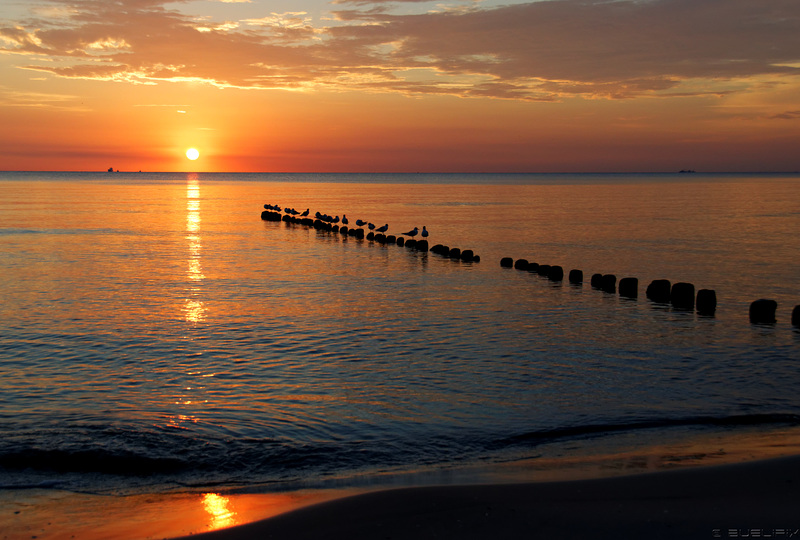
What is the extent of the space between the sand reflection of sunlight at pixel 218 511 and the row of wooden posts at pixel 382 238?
76.1 ft

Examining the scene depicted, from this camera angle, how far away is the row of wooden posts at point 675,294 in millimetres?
17422

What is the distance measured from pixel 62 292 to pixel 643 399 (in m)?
17.6

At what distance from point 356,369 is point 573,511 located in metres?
6.90

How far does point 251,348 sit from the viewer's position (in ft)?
47.9

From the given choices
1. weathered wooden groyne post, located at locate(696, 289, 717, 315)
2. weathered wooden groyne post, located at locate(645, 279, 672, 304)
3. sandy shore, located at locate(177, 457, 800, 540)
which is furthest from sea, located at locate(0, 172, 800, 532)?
sandy shore, located at locate(177, 457, 800, 540)

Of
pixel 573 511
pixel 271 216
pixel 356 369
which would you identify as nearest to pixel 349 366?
pixel 356 369

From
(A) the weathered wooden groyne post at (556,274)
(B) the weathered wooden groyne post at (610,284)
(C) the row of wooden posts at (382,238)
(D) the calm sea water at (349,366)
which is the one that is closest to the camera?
(D) the calm sea water at (349,366)

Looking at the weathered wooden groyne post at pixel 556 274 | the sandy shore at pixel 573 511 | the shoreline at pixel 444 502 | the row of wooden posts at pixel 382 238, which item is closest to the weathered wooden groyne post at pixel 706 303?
the weathered wooden groyne post at pixel 556 274

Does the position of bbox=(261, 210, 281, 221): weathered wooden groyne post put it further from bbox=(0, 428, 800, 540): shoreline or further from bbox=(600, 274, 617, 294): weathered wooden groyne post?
bbox=(0, 428, 800, 540): shoreline

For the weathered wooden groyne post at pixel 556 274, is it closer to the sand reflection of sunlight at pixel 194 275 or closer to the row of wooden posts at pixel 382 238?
the row of wooden posts at pixel 382 238

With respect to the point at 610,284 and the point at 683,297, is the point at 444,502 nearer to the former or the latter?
the point at 683,297

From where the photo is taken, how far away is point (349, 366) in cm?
1330

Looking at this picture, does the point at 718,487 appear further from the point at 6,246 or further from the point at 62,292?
the point at 6,246

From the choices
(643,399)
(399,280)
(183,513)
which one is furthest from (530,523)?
(399,280)
